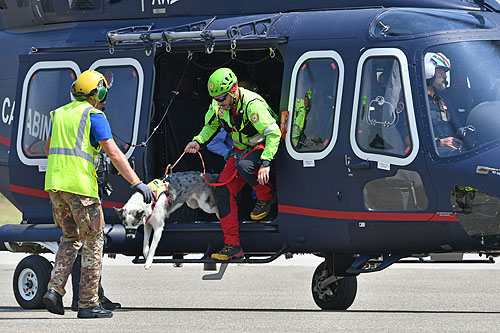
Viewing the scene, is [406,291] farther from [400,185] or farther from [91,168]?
[91,168]

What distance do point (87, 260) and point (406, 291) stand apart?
661 cm

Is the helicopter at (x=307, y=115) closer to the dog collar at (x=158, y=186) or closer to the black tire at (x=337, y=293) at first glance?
the black tire at (x=337, y=293)

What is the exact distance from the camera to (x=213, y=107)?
11.7m

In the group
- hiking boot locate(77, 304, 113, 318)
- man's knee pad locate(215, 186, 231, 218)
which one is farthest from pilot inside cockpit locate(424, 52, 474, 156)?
hiking boot locate(77, 304, 113, 318)

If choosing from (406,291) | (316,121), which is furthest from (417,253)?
(406,291)

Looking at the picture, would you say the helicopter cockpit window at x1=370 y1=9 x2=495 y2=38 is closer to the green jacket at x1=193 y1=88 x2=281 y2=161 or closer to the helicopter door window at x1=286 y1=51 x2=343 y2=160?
the helicopter door window at x1=286 y1=51 x2=343 y2=160

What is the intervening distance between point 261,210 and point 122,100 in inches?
76.4

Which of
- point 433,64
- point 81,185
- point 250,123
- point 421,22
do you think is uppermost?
point 421,22

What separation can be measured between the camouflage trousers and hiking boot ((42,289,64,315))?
53mm

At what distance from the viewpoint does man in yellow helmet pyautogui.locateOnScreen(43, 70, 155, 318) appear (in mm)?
9883

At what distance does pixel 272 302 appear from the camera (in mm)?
13680

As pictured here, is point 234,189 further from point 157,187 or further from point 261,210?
point 157,187

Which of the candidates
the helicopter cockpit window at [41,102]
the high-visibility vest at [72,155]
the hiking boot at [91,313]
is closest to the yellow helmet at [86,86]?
the high-visibility vest at [72,155]

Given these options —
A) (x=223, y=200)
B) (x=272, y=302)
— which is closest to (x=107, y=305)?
(x=223, y=200)
